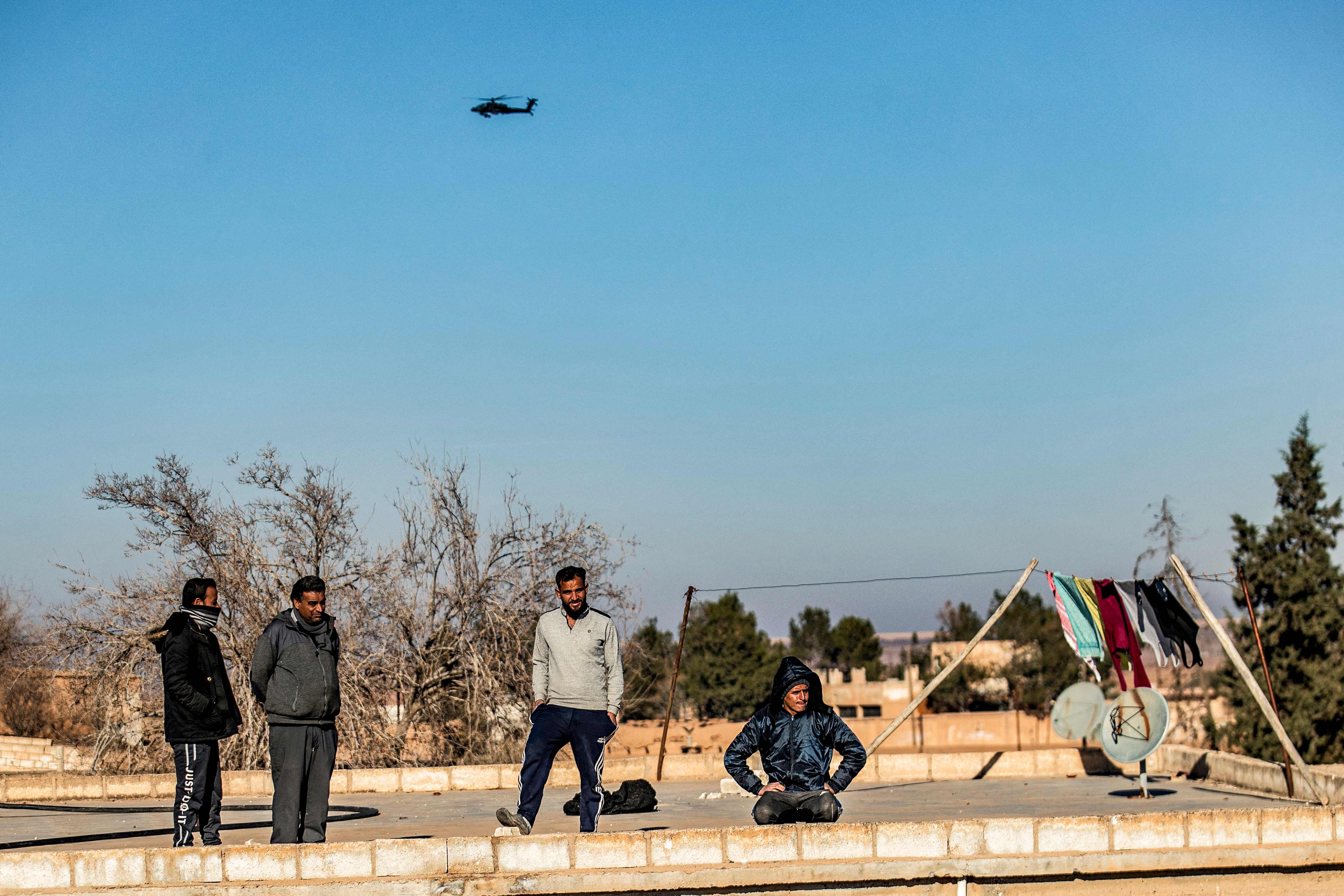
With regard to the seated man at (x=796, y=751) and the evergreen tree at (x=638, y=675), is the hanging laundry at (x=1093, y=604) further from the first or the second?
the seated man at (x=796, y=751)

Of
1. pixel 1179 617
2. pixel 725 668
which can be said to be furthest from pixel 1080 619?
pixel 725 668

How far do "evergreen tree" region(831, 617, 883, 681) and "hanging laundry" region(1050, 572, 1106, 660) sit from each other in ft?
248

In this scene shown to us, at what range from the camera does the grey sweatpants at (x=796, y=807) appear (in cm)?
755

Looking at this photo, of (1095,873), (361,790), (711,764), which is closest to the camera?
(1095,873)

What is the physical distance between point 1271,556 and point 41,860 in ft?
96.8

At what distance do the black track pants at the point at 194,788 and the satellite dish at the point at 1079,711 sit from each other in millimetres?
10281

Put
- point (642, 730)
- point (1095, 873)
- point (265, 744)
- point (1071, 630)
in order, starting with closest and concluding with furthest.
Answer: point (1095, 873)
point (1071, 630)
point (265, 744)
point (642, 730)

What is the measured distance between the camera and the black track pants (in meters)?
8.27

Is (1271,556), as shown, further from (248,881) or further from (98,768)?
(248,881)

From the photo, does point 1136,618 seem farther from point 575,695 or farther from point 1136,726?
point 575,695

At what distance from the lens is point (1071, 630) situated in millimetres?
15195

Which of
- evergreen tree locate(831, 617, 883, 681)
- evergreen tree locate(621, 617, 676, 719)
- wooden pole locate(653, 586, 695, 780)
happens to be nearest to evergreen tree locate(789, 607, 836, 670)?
evergreen tree locate(831, 617, 883, 681)

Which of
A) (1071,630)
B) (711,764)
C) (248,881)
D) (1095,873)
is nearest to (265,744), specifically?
(711,764)

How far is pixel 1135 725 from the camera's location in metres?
14.0
